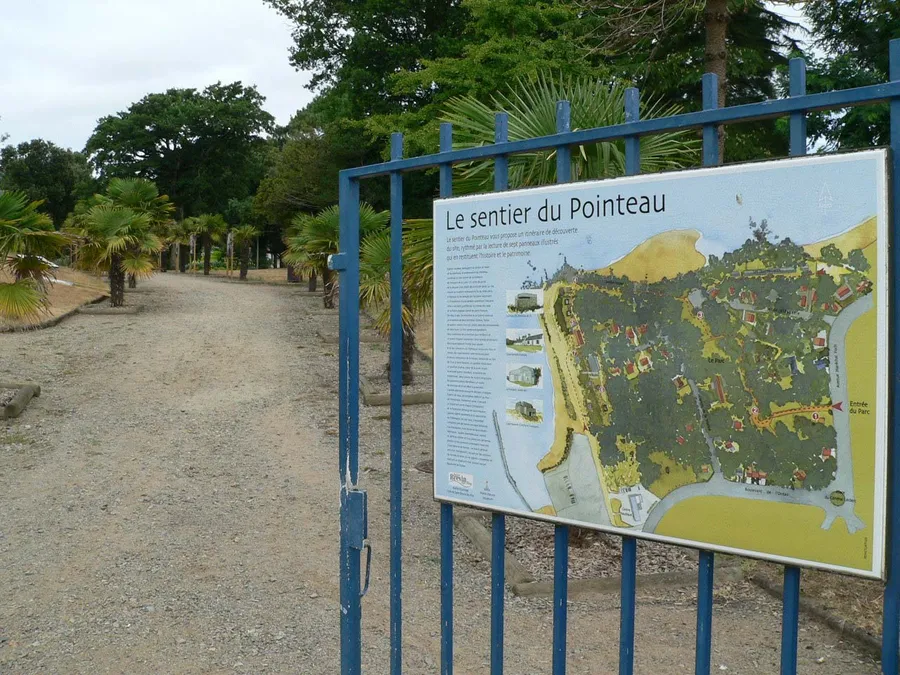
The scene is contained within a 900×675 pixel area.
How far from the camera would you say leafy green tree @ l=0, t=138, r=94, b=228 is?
50.0 meters

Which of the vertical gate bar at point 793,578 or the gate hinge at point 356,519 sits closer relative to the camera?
the vertical gate bar at point 793,578

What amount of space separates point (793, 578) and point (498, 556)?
856mm

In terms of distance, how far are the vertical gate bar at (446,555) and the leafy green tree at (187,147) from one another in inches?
2030

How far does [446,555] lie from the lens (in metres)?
2.68

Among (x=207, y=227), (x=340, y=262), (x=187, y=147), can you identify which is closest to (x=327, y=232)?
(x=340, y=262)

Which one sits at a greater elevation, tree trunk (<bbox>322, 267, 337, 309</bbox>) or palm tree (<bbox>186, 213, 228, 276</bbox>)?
palm tree (<bbox>186, 213, 228, 276</bbox>)

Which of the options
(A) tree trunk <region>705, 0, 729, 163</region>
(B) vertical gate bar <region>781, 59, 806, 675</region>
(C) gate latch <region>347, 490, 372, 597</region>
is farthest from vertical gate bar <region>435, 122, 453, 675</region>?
(A) tree trunk <region>705, 0, 729, 163</region>

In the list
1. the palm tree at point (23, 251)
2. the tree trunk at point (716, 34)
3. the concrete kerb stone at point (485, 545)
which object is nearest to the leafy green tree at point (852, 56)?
the tree trunk at point (716, 34)

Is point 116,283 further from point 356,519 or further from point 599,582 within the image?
point 356,519

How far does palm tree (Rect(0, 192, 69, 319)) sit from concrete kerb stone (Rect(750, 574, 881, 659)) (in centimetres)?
860

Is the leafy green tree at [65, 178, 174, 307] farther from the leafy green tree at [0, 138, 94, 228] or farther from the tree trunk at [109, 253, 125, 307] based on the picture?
the leafy green tree at [0, 138, 94, 228]

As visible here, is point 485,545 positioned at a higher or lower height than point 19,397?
lower

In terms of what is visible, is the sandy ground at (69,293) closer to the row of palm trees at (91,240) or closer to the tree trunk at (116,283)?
the row of palm trees at (91,240)

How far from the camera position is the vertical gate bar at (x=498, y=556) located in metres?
2.53
